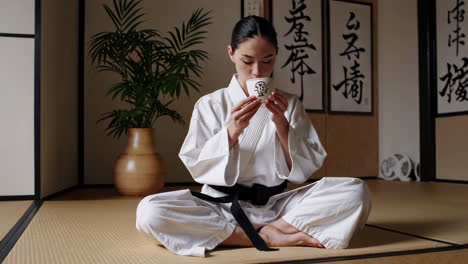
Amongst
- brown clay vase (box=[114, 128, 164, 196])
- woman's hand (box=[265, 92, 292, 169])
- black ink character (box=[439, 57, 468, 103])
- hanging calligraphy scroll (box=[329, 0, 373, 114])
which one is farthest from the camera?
hanging calligraphy scroll (box=[329, 0, 373, 114])

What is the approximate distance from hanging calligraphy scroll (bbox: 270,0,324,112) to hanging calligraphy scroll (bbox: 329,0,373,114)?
0.57 feet

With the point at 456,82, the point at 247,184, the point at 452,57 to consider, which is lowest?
the point at 247,184

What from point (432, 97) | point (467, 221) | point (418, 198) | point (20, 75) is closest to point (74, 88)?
point (20, 75)

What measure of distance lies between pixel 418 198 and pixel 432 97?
6.39 feet

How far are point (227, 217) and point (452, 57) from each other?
386 cm

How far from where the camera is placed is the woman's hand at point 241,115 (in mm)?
1589

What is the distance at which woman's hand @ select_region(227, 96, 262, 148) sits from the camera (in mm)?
1589

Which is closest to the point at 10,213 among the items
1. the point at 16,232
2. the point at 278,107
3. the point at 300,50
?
the point at 16,232

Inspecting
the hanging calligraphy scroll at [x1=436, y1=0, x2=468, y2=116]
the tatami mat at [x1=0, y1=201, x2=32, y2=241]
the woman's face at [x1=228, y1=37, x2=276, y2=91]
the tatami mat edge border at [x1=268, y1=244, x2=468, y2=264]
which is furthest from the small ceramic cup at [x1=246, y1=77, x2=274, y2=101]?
the hanging calligraphy scroll at [x1=436, y1=0, x2=468, y2=116]

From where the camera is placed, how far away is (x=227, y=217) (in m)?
1.88

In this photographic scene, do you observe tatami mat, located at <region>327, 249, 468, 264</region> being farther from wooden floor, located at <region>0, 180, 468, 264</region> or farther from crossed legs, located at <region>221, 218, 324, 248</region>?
crossed legs, located at <region>221, 218, 324, 248</region>

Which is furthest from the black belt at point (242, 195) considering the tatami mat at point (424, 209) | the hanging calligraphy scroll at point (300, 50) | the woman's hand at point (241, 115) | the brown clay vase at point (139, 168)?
the hanging calligraphy scroll at point (300, 50)

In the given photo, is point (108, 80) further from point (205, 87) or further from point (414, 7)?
point (414, 7)

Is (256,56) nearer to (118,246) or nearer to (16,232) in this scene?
(118,246)
